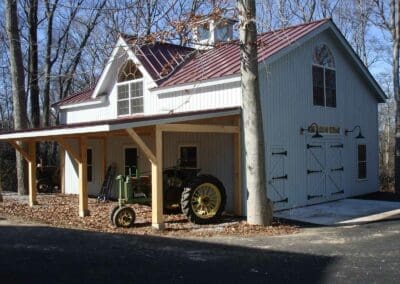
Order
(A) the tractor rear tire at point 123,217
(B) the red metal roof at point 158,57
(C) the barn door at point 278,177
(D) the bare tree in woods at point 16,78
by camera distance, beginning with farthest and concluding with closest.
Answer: (D) the bare tree in woods at point 16,78 < (B) the red metal roof at point 158,57 < (C) the barn door at point 278,177 < (A) the tractor rear tire at point 123,217

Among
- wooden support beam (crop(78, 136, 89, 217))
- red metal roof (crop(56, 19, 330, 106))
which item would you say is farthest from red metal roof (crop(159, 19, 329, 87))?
wooden support beam (crop(78, 136, 89, 217))

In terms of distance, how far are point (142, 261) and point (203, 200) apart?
481 centimetres

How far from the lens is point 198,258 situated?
888cm

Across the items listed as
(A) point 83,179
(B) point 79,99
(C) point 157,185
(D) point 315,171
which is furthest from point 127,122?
(B) point 79,99

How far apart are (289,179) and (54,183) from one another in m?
11.7

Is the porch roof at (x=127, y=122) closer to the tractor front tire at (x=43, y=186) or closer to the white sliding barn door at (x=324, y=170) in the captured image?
the white sliding barn door at (x=324, y=170)

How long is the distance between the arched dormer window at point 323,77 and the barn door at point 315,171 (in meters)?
1.50

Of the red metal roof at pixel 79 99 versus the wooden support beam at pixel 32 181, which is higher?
the red metal roof at pixel 79 99

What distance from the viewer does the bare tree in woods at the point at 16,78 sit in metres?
20.9

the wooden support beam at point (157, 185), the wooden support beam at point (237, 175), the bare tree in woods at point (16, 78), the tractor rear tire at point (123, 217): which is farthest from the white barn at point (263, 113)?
the bare tree in woods at point (16, 78)

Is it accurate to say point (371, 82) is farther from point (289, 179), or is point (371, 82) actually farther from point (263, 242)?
point (263, 242)

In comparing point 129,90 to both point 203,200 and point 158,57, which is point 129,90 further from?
point 203,200

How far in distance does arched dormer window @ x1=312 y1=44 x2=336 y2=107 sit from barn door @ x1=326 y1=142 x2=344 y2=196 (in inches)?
58.8

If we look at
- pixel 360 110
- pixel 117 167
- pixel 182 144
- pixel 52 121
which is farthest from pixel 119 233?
pixel 52 121
